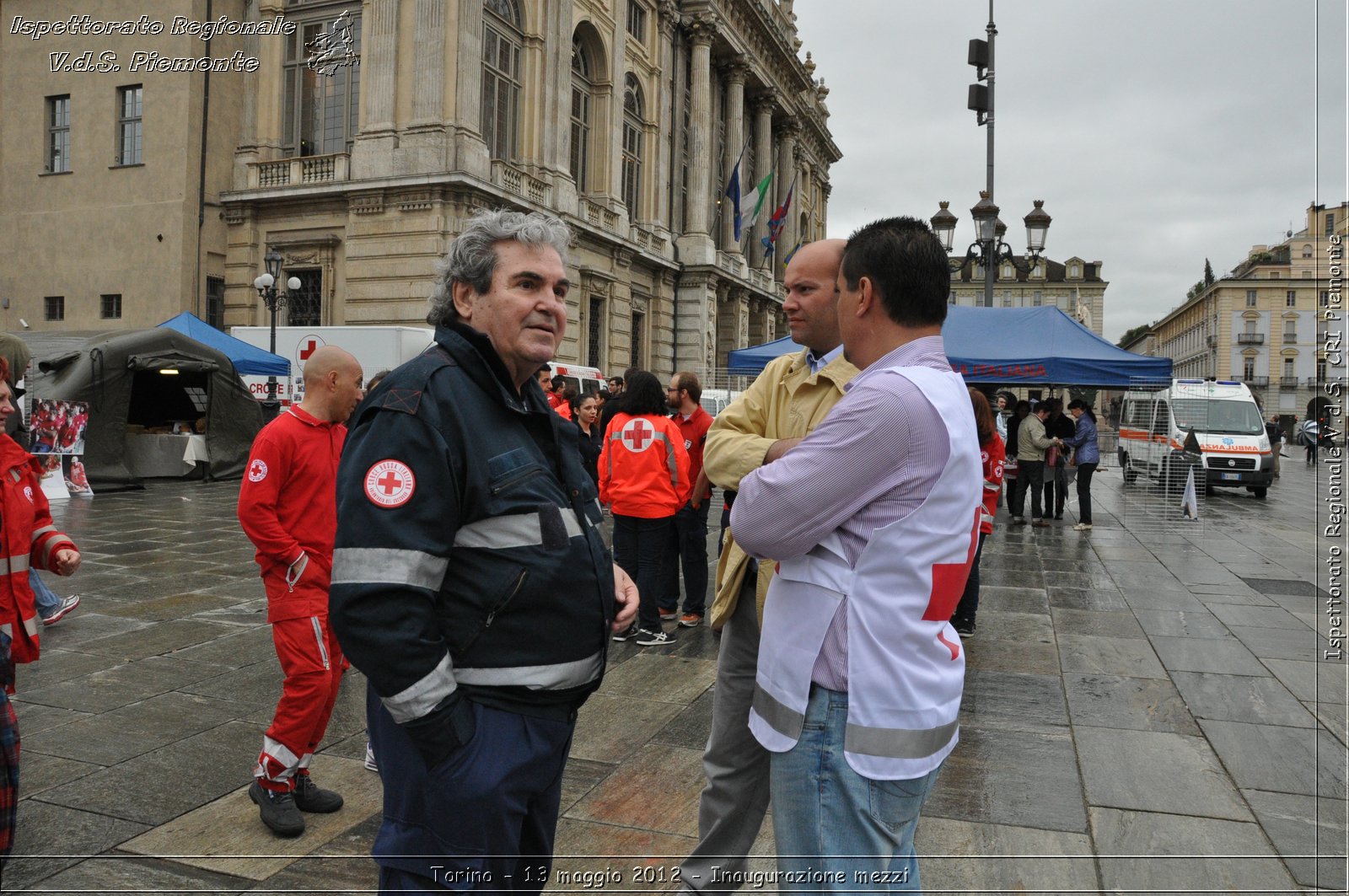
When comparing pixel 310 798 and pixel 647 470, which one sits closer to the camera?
pixel 310 798

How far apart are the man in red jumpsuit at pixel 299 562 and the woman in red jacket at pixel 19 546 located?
0.67 meters

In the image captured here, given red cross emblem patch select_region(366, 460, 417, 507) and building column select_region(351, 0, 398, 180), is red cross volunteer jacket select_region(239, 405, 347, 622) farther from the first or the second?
building column select_region(351, 0, 398, 180)

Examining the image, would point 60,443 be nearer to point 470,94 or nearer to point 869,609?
point 470,94

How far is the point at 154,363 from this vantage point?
1678cm

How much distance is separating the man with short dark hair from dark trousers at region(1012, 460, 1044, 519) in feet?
43.4

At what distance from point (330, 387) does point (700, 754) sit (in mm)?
2403

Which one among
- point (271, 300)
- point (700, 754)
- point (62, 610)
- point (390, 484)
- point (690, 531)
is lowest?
point (700, 754)

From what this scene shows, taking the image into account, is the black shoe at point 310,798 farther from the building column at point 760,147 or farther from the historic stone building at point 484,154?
the building column at point 760,147

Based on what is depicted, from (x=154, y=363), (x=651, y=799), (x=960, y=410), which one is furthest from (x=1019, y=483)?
(x=154, y=363)

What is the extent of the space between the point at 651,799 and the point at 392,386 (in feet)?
8.65

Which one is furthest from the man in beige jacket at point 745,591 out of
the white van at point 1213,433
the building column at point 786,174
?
the building column at point 786,174

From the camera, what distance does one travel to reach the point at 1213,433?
21.1 m

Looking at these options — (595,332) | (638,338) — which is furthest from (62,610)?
(638,338)

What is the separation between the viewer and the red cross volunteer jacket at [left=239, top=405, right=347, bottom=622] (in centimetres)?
375
